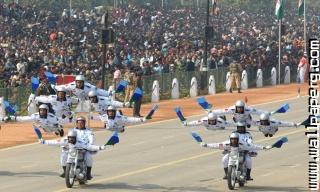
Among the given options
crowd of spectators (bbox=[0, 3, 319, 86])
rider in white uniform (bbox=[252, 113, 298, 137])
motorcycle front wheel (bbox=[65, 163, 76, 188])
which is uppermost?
crowd of spectators (bbox=[0, 3, 319, 86])

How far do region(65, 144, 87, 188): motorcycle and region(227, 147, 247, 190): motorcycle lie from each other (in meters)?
3.58

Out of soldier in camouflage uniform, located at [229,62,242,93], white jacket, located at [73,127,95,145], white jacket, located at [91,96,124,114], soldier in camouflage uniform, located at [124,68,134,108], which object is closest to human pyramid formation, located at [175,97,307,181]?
white jacket, located at [73,127,95,145]

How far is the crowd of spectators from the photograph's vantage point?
54.4 meters

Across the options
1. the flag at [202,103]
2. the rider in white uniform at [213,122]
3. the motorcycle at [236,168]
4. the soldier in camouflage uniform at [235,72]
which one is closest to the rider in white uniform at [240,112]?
the flag at [202,103]

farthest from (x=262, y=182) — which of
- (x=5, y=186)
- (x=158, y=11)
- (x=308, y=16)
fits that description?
(x=308, y=16)

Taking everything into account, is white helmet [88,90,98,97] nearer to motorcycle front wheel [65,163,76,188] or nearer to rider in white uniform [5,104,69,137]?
rider in white uniform [5,104,69,137]

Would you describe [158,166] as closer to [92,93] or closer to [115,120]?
[92,93]

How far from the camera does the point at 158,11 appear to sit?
86562 millimetres

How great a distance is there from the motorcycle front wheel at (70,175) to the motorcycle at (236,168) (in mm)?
3785

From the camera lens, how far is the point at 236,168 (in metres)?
29.5

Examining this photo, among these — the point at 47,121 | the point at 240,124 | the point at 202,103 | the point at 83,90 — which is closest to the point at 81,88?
the point at 83,90

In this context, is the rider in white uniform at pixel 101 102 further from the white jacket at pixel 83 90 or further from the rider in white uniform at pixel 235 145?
the rider in white uniform at pixel 235 145

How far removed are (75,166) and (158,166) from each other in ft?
17.8

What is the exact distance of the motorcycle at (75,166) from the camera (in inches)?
1156
